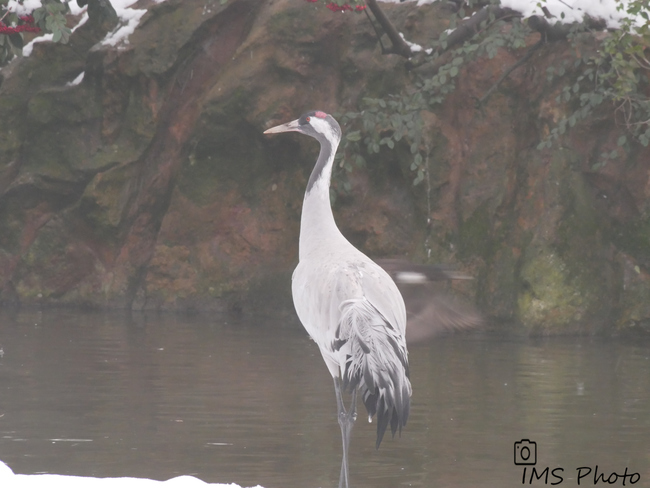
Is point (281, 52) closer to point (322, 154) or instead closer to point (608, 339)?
point (608, 339)

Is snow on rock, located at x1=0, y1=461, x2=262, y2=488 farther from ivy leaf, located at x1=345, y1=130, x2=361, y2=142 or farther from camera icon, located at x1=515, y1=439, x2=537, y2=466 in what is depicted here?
ivy leaf, located at x1=345, y1=130, x2=361, y2=142

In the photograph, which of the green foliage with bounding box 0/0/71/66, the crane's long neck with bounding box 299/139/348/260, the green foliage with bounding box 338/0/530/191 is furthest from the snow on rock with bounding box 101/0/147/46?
the crane's long neck with bounding box 299/139/348/260

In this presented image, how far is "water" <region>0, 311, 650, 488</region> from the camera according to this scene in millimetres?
A: 5539

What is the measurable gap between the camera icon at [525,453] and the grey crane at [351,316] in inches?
37.8

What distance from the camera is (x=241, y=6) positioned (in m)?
12.6

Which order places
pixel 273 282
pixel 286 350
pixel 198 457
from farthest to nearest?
1. pixel 273 282
2. pixel 286 350
3. pixel 198 457

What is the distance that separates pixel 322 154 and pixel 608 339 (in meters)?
5.23

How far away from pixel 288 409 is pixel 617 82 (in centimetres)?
482

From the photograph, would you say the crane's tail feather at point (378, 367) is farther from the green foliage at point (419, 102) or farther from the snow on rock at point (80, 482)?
the green foliage at point (419, 102)

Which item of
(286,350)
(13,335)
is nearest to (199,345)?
(286,350)

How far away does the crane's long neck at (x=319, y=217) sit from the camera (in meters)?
5.64

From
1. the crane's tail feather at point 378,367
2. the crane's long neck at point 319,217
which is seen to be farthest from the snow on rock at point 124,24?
the crane's tail feather at point 378,367

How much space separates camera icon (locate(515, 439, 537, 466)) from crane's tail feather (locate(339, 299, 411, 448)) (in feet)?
4.00

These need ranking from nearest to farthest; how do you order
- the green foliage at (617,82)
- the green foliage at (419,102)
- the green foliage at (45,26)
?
1. the green foliage at (45,26)
2. the green foliage at (617,82)
3. the green foliage at (419,102)
